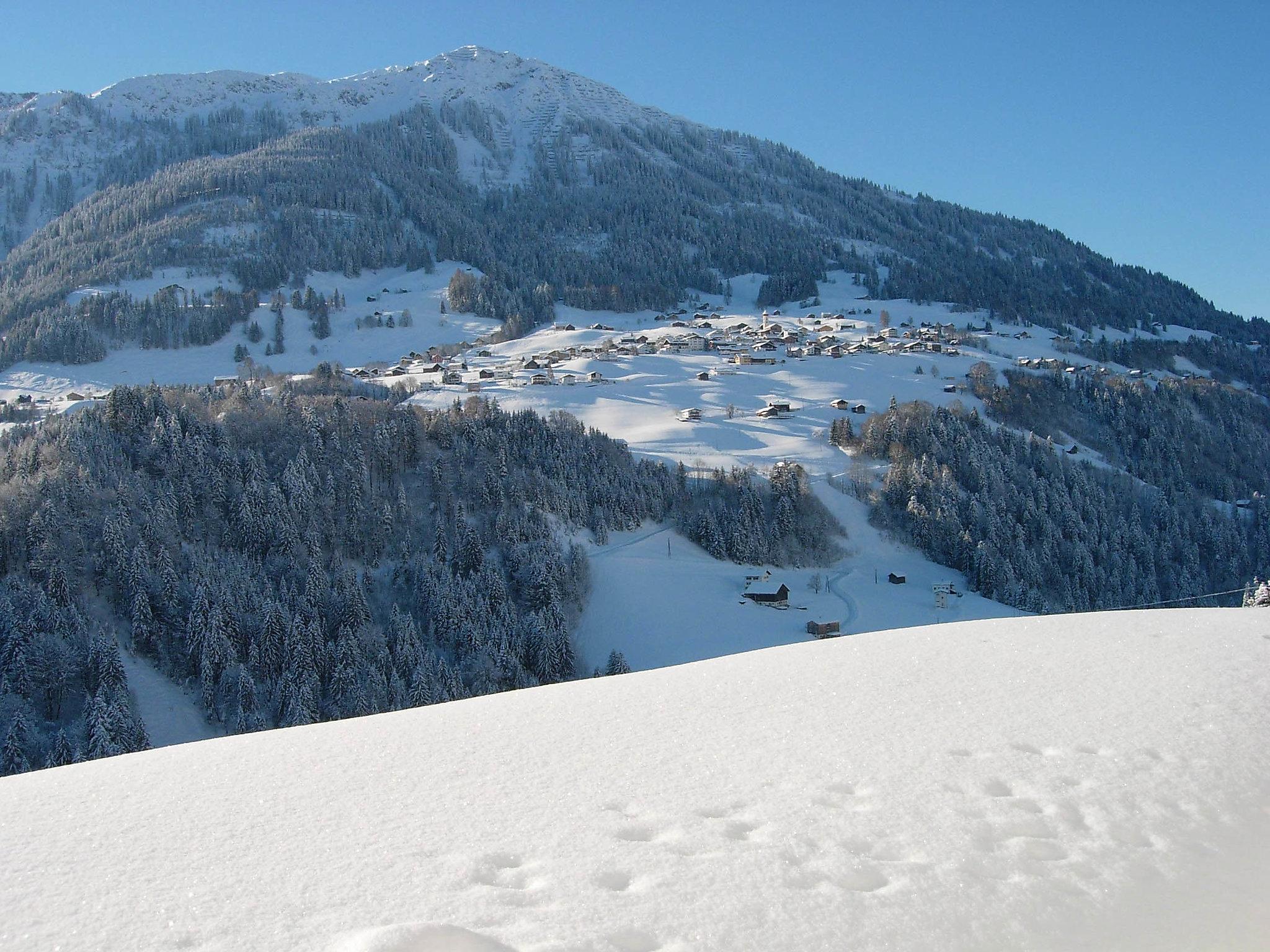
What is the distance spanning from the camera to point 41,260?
396 ft

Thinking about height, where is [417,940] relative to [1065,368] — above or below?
below

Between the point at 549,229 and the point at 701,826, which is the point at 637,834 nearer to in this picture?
the point at 701,826

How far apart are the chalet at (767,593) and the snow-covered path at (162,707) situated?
83.5 feet

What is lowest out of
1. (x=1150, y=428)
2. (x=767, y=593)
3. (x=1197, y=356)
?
(x=767, y=593)

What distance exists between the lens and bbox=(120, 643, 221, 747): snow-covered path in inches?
1163

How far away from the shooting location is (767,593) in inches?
1661

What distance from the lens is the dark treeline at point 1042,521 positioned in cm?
5228

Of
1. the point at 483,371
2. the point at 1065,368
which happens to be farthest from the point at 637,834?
the point at 1065,368

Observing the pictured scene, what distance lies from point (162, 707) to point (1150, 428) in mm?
84378

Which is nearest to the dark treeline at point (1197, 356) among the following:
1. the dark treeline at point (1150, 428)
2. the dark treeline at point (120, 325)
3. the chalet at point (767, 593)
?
the dark treeline at point (1150, 428)

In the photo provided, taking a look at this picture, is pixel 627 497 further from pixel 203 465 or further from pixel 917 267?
pixel 917 267

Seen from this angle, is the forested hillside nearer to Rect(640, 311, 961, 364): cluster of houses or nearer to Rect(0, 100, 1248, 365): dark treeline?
Rect(0, 100, 1248, 365): dark treeline

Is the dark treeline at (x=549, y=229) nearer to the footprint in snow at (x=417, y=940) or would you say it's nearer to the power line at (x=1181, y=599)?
the power line at (x=1181, y=599)

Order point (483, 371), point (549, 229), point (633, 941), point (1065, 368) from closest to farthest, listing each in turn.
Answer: point (633, 941)
point (483, 371)
point (1065, 368)
point (549, 229)
